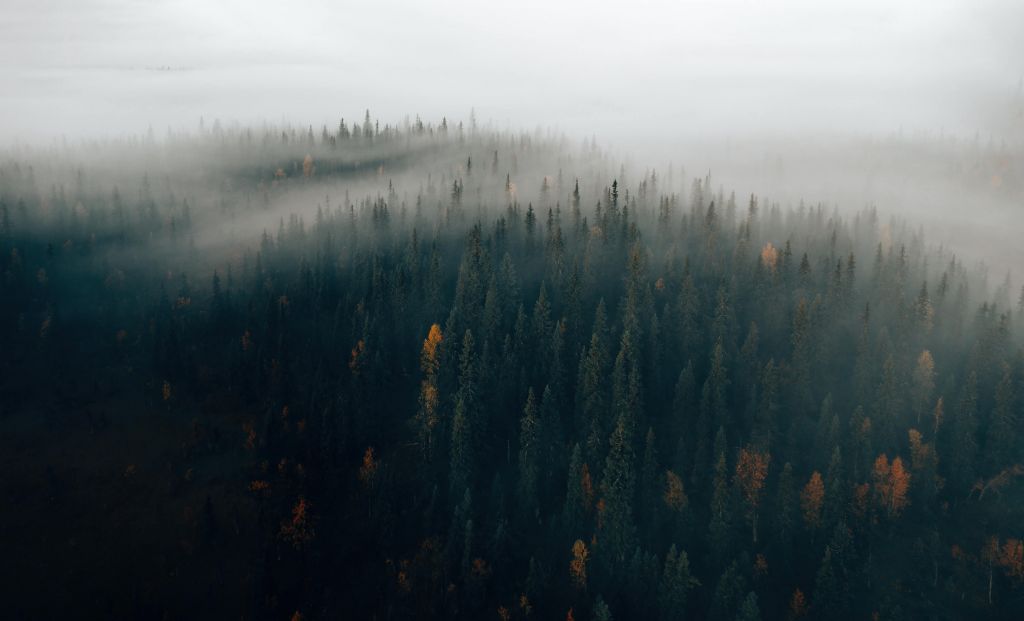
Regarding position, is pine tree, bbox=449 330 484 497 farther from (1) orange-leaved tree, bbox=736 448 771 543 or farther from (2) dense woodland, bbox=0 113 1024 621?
(1) orange-leaved tree, bbox=736 448 771 543

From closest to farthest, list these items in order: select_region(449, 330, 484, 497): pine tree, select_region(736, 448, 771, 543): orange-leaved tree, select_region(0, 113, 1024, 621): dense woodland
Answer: select_region(0, 113, 1024, 621): dense woodland < select_region(736, 448, 771, 543): orange-leaved tree < select_region(449, 330, 484, 497): pine tree

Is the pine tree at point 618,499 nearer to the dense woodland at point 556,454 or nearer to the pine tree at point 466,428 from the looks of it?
the dense woodland at point 556,454

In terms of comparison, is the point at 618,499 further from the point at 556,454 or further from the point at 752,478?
the point at 752,478

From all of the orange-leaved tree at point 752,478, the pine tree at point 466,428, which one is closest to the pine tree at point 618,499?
the orange-leaved tree at point 752,478

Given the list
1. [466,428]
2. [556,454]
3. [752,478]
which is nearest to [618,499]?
[556,454]

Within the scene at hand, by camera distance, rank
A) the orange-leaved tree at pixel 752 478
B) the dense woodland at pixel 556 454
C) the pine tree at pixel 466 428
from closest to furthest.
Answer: the dense woodland at pixel 556 454 → the orange-leaved tree at pixel 752 478 → the pine tree at pixel 466 428

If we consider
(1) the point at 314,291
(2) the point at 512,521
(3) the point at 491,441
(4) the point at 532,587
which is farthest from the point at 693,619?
(1) the point at 314,291

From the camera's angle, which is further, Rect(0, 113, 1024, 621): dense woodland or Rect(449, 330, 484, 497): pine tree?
Rect(449, 330, 484, 497): pine tree

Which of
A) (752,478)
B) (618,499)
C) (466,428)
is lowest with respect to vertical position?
(618,499)

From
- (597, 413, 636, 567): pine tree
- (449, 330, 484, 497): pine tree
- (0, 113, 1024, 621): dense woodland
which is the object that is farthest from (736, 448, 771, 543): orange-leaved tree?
(449, 330, 484, 497): pine tree
